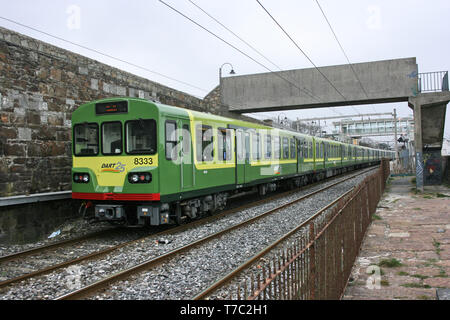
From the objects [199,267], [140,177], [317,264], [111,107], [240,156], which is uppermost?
[111,107]

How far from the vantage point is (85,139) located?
9.19 metres

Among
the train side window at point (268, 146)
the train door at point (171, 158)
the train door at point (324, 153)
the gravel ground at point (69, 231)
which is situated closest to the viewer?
the gravel ground at point (69, 231)

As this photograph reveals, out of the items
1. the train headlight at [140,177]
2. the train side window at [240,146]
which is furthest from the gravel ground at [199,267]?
the train side window at [240,146]

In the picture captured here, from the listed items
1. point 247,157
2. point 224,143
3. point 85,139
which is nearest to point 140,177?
point 85,139

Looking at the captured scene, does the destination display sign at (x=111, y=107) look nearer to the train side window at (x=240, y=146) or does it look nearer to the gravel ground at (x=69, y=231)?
the gravel ground at (x=69, y=231)

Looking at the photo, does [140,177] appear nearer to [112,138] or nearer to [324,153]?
[112,138]

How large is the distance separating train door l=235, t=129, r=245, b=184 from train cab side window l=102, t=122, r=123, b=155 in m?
4.30

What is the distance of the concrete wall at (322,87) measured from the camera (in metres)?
19.6

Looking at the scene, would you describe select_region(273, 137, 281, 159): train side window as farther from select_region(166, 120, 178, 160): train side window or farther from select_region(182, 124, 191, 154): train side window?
select_region(166, 120, 178, 160): train side window

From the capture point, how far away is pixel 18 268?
641 cm

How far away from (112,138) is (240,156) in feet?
15.5

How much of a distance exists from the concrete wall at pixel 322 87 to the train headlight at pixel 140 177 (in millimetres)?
14191

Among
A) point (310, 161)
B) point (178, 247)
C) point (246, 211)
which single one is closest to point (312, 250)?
point (178, 247)
